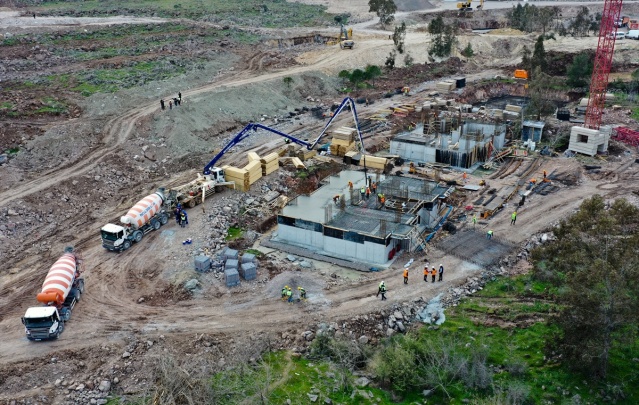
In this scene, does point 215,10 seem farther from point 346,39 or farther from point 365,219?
point 365,219

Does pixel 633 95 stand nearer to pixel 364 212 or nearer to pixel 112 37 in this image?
pixel 364 212

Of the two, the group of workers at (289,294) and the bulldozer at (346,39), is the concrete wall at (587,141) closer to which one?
the group of workers at (289,294)

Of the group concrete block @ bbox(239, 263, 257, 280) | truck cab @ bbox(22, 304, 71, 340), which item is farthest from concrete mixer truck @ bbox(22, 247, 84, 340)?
concrete block @ bbox(239, 263, 257, 280)

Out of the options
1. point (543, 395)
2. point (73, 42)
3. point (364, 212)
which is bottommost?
point (543, 395)

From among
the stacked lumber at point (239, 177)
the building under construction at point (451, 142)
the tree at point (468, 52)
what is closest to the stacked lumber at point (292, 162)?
the stacked lumber at point (239, 177)

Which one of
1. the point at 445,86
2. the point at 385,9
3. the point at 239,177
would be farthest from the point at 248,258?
the point at 385,9

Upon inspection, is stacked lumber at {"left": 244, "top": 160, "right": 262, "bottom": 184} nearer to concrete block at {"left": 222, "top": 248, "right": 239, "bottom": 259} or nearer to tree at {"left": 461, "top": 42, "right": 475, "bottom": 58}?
concrete block at {"left": 222, "top": 248, "right": 239, "bottom": 259}

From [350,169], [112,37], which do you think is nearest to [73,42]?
[112,37]

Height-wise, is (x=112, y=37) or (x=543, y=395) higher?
(x=112, y=37)
